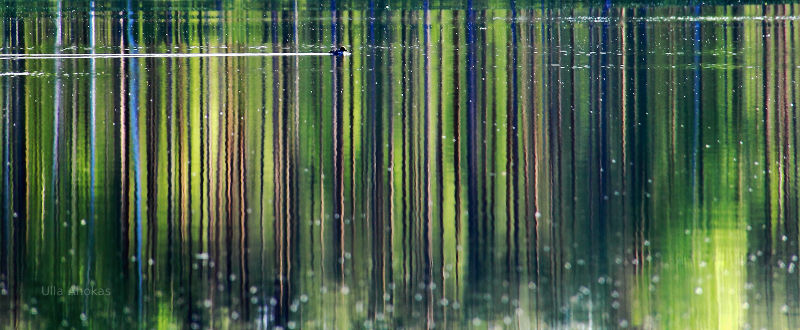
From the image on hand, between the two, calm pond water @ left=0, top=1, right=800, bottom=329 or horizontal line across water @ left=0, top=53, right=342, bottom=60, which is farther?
horizontal line across water @ left=0, top=53, right=342, bottom=60

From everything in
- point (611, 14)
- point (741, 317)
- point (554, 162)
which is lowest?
point (741, 317)

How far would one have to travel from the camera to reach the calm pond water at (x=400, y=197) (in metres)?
16.2

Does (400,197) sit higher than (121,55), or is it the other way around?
(121,55)

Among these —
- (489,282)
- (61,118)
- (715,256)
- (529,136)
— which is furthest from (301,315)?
(61,118)

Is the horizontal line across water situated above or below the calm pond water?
above

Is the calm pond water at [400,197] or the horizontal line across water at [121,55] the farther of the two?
the horizontal line across water at [121,55]

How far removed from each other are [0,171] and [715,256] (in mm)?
11289

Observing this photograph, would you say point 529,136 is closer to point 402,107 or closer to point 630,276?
point 402,107

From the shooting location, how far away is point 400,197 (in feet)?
70.0

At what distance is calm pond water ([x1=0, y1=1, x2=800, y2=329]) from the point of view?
16234 mm

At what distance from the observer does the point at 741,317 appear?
1564 cm

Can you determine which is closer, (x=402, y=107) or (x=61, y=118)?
(x=61, y=118)

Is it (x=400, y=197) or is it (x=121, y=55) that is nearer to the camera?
(x=400, y=197)

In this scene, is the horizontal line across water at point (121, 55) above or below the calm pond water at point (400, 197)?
above
